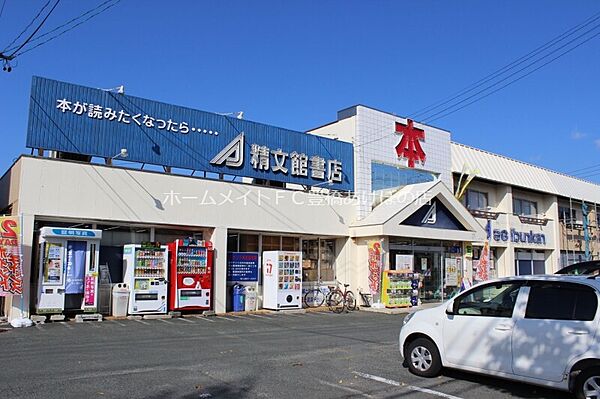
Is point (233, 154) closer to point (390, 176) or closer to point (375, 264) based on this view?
point (375, 264)

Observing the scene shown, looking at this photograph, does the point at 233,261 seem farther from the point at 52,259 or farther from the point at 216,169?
the point at 52,259

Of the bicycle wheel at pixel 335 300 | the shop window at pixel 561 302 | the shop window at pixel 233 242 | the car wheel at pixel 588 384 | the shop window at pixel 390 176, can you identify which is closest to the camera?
the car wheel at pixel 588 384

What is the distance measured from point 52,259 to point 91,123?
13.6ft

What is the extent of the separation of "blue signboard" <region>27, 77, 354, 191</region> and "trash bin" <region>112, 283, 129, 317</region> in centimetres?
395

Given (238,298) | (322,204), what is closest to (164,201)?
(238,298)

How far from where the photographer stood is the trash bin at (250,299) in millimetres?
18041

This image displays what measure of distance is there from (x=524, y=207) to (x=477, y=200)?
527cm

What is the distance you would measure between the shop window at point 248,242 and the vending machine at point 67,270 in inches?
221

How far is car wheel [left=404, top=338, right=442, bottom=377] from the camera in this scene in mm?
7715

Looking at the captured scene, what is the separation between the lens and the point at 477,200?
28.8m

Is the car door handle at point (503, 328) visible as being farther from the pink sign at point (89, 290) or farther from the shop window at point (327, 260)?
the shop window at point (327, 260)

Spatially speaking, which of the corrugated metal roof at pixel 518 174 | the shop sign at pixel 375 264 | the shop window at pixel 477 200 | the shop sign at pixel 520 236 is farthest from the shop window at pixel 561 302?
the shop sign at pixel 520 236

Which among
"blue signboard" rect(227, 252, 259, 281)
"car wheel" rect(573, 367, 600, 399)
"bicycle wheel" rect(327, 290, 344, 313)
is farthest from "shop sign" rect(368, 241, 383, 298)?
"car wheel" rect(573, 367, 600, 399)

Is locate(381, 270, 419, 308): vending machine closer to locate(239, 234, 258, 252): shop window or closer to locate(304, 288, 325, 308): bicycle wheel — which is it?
locate(304, 288, 325, 308): bicycle wheel
